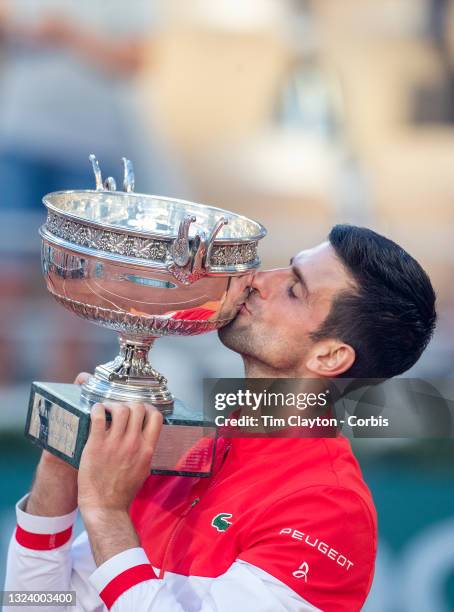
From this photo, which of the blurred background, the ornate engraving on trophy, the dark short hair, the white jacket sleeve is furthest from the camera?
the blurred background

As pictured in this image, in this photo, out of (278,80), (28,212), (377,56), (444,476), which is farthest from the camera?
(377,56)

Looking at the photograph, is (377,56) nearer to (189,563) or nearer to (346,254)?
(346,254)

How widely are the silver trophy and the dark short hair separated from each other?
213 millimetres

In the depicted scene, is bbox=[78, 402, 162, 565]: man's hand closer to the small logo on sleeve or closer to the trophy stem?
the trophy stem

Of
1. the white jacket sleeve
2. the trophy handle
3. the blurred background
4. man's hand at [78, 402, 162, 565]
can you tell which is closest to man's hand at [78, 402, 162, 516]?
man's hand at [78, 402, 162, 565]

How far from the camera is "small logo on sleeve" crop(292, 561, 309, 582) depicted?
2006 millimetres

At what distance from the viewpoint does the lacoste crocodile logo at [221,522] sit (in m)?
2.14

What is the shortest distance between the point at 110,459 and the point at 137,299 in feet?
1.03

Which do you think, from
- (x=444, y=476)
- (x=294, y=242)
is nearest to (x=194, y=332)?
(x=444, y=476)

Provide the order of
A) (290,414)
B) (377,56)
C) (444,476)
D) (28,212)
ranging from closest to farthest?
(290,414) < (444,476) < (28,212) < (377,56)

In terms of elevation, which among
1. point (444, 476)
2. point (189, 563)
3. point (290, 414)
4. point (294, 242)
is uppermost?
point (290, 414)

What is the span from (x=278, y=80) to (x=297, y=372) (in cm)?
487

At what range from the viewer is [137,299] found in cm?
209

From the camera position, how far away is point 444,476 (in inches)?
197
